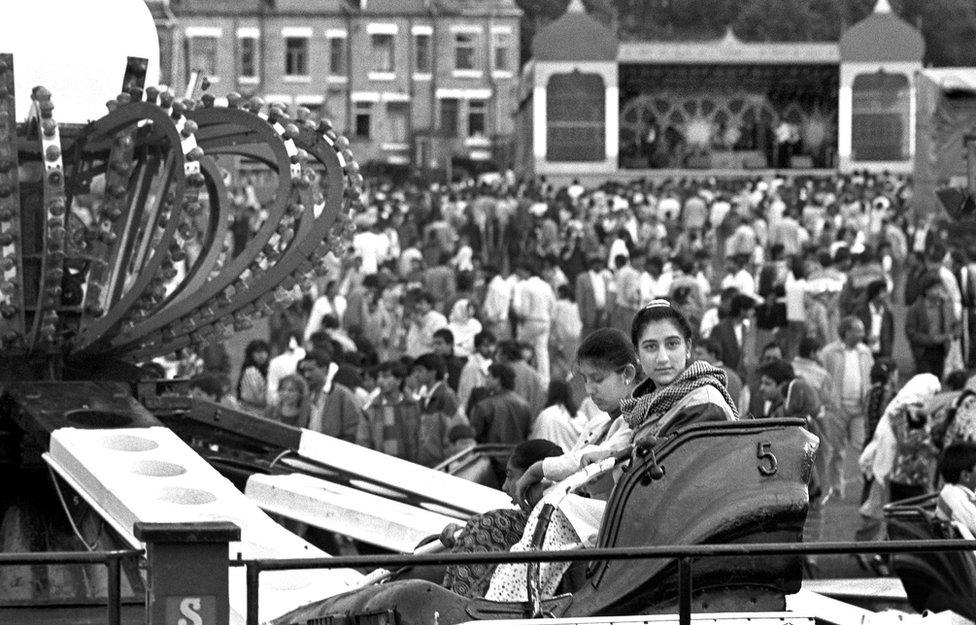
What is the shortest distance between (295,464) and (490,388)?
3832mm

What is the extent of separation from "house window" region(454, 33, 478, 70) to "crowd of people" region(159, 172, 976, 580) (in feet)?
131

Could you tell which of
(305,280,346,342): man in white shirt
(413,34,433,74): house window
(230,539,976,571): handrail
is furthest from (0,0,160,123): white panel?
(413,34,433,74): house window

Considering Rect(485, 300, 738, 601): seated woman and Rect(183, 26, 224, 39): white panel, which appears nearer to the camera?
Rect(485, 300, 738, 601): seated woman

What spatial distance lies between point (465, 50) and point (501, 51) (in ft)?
4.03

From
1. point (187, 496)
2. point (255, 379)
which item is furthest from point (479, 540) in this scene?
point (255, 379)

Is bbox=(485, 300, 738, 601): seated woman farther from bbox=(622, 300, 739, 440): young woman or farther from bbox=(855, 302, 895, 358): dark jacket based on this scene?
bbox=(855, 302, 895, 358): dark jacket

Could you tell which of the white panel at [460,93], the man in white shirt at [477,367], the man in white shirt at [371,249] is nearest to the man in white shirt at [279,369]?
the man in white shirt at [477,367]

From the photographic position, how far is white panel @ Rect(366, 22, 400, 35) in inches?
2911

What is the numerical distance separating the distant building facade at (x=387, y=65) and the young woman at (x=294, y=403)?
183 feet

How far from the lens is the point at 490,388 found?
16688 millimetres

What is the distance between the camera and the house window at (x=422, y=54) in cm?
7475

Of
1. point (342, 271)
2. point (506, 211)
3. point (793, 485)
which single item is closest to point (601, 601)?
point (793, 485)

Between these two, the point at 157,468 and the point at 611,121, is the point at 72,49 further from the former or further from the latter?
the point at 611,121

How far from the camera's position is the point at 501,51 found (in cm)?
7531
